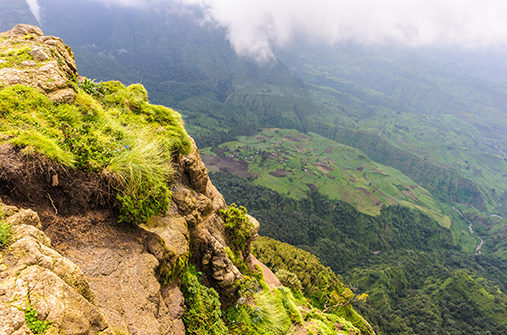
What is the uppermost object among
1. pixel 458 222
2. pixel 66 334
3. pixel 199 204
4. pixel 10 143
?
pixel 10 143

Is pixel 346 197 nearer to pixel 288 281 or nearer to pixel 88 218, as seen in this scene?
pixel 288 281

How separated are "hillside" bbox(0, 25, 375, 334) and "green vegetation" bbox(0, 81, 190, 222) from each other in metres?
0.03

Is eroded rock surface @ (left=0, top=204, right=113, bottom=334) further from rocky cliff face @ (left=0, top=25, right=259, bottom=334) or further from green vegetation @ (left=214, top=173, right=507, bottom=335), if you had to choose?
green vegetation @ (left=214, top=173, right=507, bottom=335)

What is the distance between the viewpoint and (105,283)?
5340mm

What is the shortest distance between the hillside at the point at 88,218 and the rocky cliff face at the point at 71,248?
0.02 metres

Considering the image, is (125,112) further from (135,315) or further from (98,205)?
(135,315)

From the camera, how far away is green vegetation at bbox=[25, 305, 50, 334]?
304 cm

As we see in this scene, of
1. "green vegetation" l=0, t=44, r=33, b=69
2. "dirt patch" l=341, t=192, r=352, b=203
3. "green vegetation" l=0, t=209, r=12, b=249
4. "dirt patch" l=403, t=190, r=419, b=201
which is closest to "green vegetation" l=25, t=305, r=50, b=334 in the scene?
"green vegetation" l=0, t=209, r=12, b=249

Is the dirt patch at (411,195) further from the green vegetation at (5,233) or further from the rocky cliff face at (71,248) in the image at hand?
the green vegetation at (5,233)

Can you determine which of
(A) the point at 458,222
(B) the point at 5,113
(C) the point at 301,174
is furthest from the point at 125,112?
(A) the point at 458,222

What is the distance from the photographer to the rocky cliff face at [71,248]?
3529mm

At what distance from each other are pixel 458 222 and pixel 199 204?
259 m

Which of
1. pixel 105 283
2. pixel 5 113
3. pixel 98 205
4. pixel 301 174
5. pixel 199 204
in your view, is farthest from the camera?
pixel 301 174

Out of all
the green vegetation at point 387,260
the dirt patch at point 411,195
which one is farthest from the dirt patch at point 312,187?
the dirt patch at point 411,195
